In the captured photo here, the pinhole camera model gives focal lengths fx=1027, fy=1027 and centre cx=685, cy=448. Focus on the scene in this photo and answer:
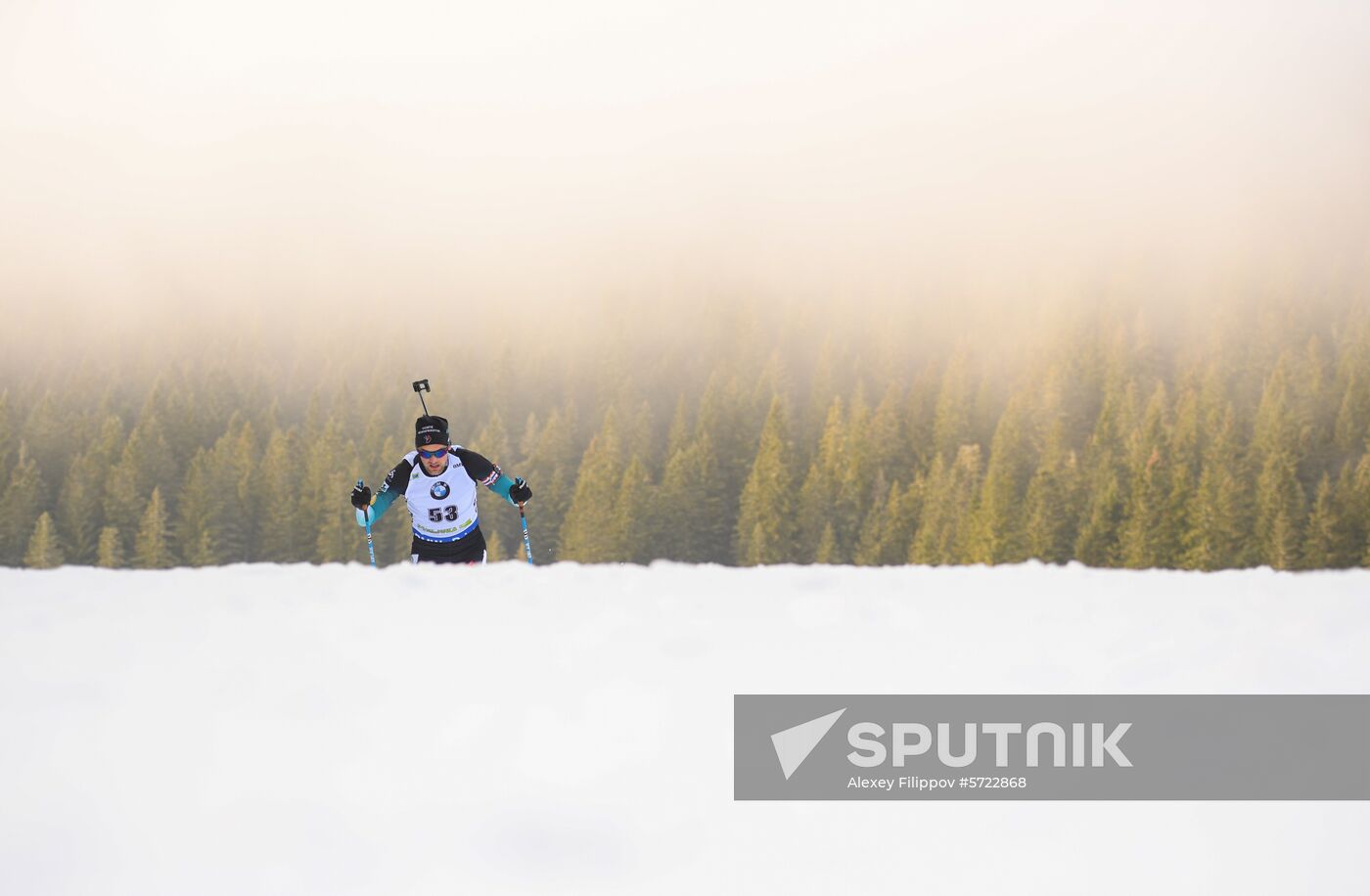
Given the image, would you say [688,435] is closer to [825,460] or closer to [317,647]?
[825,460]

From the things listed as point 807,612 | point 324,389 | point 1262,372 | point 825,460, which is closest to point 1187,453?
point 825,460

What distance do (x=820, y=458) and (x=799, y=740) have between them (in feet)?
349

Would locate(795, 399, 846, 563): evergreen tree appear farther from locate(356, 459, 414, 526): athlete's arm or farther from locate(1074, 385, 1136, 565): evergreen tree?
locate(356, 459, 414, 526): athlete's arm

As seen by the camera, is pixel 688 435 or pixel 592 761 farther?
pixel 688 435

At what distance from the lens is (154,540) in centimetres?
8819

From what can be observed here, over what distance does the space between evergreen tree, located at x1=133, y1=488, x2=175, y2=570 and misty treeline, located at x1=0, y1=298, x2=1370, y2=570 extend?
0.37 meters

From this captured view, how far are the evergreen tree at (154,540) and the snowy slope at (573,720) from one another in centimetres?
8932

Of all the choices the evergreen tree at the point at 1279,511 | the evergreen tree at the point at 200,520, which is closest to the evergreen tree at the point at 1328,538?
the evergreen tree at the point at 1279,511

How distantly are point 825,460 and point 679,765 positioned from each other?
9949 centimetres

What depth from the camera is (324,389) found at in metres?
172

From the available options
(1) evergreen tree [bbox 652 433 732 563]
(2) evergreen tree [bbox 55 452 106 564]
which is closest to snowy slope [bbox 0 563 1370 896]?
(1) evergreen tree [bbox 652 433 732 563]

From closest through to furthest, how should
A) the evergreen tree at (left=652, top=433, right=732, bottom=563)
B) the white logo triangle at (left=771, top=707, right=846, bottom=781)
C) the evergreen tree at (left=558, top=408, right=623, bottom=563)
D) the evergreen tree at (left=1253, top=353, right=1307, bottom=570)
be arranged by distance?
1. the white logo triangle at (left=771, top=707, right=846, bottom=781)
2. the evergreen tree at (left=1253, top=353, right=1307, bottom=570)
3. the evergreen tree at (left=558, top=408, right=623, bottom=563)
4. the evergreen tree at (left=652, top=433, right=732, bottom=563)

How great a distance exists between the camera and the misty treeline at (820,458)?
7788cm

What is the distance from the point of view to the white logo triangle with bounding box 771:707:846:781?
4699 mm
